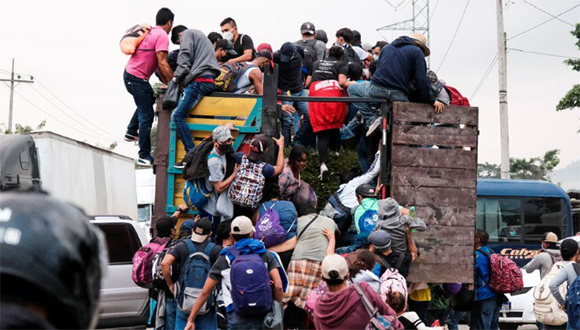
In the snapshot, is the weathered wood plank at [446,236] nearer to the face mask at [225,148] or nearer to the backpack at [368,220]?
the backpack at [368,220]

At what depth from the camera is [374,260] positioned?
25.0 ft

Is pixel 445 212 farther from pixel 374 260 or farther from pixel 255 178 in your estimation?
pixel 255 178

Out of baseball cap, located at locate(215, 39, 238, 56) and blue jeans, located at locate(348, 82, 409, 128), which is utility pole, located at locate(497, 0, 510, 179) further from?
blue jeans, located at locate(348, 82, 409, 128)

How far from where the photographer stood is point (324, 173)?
983cm

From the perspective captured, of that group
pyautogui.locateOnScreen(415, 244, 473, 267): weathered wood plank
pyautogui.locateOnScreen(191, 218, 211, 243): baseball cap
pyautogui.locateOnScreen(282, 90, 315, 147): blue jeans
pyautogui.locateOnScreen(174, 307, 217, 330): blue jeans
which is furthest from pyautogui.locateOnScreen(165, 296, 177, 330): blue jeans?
pyautogui.locateOnScreen(282, 90, 315, 147): blue jeans

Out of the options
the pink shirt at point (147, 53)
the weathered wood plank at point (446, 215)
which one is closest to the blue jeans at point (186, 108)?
the pink shirt at point (147, 53)

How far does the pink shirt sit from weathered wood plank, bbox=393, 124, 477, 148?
10.6 feet

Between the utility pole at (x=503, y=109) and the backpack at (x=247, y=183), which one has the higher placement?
the utility pole at (x=503, y=109)

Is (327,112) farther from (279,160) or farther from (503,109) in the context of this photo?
(503,109)

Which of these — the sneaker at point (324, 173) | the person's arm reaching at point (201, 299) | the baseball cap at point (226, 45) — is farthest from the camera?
the baseball cap at point (226, 45)

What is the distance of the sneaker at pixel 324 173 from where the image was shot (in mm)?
9750

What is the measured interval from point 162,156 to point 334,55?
315 centimetres

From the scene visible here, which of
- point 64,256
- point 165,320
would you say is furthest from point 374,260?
point 64,256

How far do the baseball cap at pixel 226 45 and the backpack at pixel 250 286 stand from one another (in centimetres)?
449
